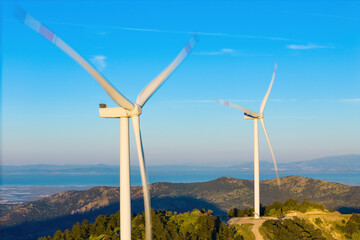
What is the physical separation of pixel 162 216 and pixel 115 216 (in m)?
13.6

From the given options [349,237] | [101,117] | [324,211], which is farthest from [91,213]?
[101,117]

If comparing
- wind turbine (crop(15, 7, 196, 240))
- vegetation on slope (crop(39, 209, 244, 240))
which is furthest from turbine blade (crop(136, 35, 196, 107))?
vegetation on slope (crop(39, 209, 244, 240))

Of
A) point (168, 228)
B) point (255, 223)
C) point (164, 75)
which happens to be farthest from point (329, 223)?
point (164, 75)

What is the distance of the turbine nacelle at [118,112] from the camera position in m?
37.7

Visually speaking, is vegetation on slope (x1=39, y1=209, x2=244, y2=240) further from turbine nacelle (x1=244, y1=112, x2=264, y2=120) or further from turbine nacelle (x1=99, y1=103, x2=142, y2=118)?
turbine nacelle (x1=99, y1=103, x2=142, y2=118)

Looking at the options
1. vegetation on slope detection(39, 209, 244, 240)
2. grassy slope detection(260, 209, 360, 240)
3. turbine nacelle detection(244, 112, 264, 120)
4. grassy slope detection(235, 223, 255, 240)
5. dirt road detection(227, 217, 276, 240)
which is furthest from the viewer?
turbine nacelle detection(244, 112, 264, 120)

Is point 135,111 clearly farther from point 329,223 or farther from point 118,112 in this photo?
point 329,223

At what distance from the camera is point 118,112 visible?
38.4m

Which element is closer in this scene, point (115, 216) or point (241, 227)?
point (241, 227)

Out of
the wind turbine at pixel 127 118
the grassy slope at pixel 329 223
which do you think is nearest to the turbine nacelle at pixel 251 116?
the grassy slope at pixel 329 223

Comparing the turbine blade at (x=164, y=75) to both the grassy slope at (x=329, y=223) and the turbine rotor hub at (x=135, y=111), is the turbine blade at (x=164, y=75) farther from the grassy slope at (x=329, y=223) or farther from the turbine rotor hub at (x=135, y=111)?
the grassy slope at (x=329, y=223)

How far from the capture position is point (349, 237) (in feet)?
246

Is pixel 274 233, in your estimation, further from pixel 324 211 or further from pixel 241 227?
pixel 324 211

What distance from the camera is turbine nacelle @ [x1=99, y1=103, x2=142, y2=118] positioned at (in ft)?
124
